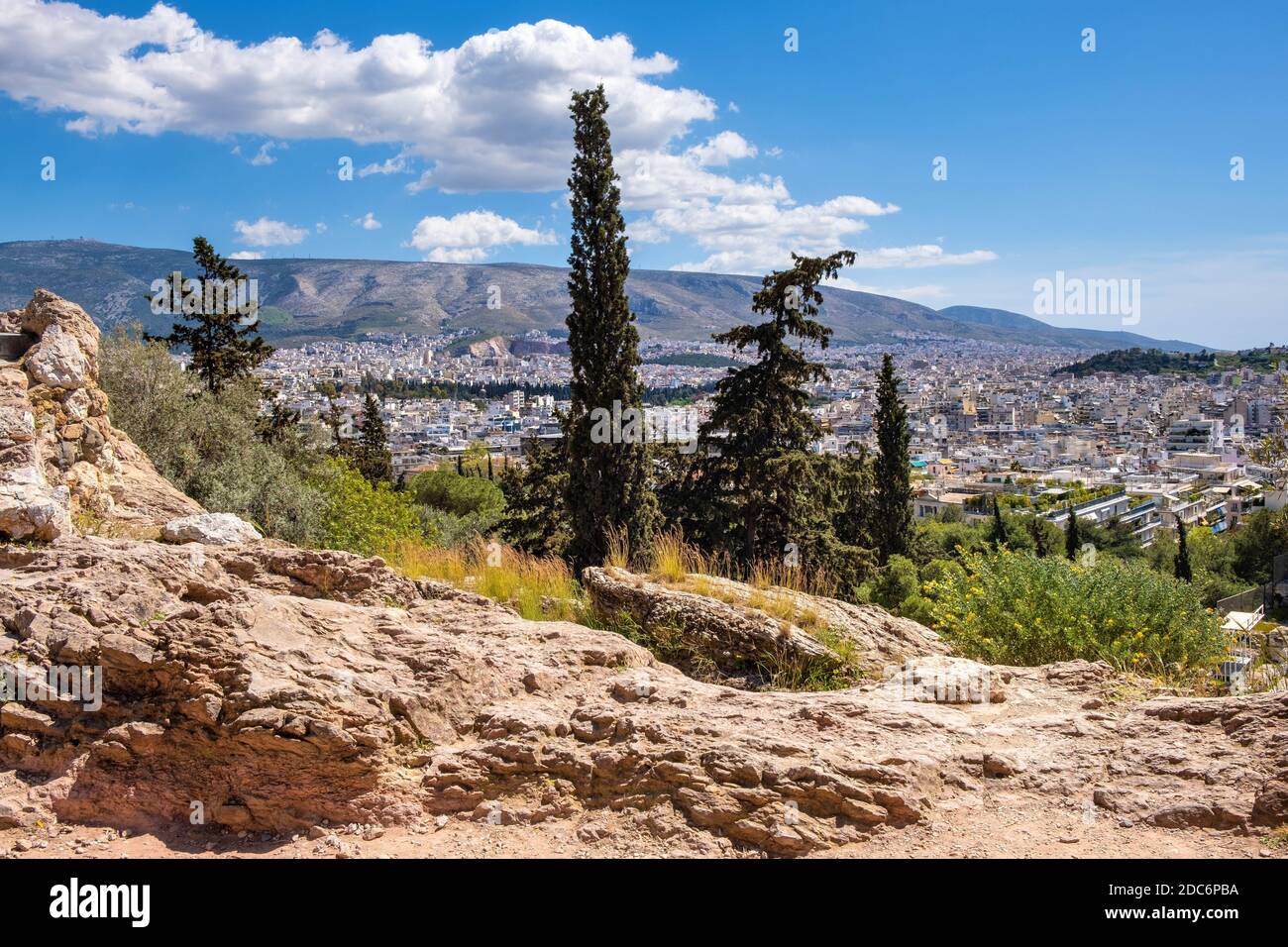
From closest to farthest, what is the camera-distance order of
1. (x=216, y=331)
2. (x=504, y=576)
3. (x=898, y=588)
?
1. (x=504, y=576)
2. (x=216, y=331)
3. (x=898, y=588)

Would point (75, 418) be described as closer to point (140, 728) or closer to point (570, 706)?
point (140, 728)

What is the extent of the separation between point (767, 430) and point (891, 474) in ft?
50.3

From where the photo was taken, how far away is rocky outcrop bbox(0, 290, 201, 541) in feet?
18.7

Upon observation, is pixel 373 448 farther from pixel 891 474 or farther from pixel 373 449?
pixel 891 474

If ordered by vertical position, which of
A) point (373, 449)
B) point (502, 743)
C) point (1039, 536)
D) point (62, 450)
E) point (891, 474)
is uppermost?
point (62, 450)

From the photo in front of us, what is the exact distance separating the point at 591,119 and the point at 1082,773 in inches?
504

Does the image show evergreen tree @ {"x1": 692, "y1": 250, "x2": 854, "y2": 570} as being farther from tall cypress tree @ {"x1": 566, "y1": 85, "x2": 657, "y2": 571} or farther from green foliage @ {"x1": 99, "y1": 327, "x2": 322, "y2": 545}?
green foliage @ {"x1": 99, "y1": 327, "x2": 322, "y2": 545}

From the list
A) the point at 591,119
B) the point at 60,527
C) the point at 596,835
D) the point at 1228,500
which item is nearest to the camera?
the point at 596,835

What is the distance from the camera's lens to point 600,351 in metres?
14.3

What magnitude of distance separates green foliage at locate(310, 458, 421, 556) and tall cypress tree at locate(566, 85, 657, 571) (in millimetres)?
3247

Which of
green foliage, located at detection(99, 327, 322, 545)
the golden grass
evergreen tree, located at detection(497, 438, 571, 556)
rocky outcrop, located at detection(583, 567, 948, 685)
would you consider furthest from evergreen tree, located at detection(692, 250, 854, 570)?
rocky outcrop, located at detection(583, 567, 948, 685)

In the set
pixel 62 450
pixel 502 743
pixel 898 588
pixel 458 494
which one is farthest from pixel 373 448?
pixel 502 743

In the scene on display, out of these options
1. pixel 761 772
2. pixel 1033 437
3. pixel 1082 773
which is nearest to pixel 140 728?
pixel 761 772

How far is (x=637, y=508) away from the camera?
14.4 metres
